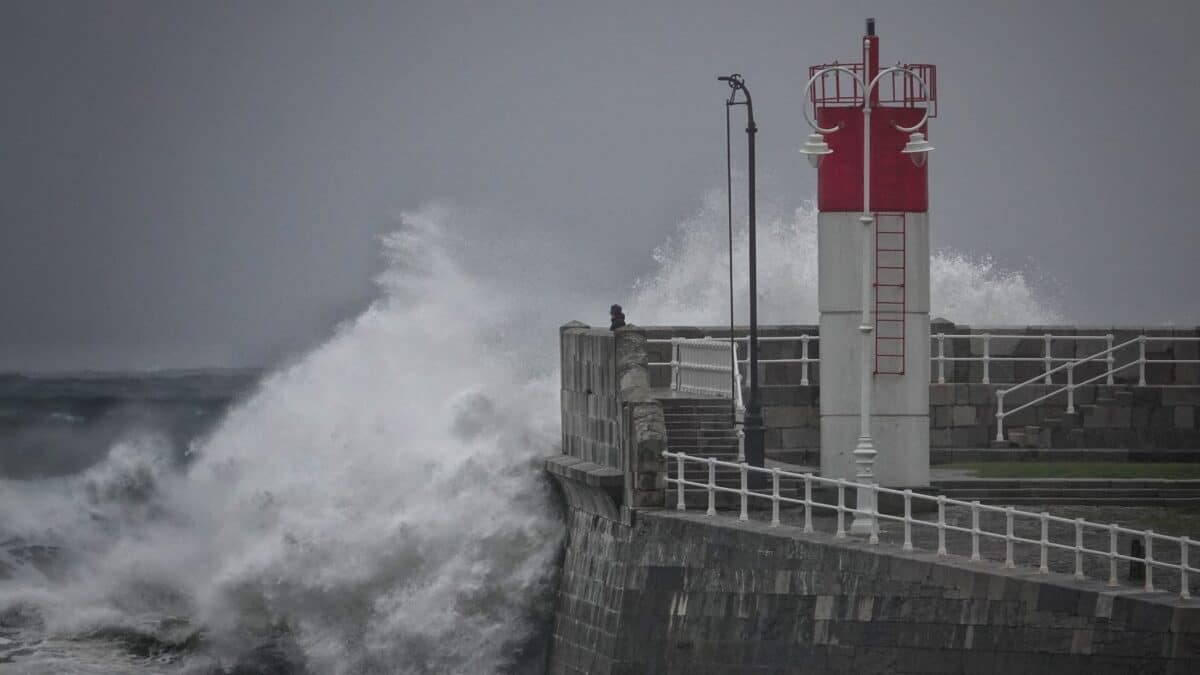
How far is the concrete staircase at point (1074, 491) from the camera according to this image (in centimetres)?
2795

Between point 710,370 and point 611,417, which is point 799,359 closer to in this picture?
point 710,370

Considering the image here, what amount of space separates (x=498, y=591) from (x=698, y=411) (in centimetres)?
339

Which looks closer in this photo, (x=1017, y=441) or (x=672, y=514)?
(x=672, y=514)

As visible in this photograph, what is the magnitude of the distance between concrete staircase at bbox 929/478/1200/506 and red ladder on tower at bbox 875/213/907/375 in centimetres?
169

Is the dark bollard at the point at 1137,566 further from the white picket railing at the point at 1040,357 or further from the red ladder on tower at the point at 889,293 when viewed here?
the white picket railing at the point at 1040,357

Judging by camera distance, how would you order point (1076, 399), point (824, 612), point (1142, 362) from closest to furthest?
point (824, 612) < point (1142, 362) < point (1076, 399)

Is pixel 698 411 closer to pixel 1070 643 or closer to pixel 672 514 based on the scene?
pixel 672 514

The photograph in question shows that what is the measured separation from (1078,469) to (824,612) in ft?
28.0

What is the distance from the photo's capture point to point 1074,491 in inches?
1109

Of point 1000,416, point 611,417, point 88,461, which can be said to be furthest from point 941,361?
point 88,461

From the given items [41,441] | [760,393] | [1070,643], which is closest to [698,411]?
[760,393]

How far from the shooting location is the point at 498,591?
96.1ft

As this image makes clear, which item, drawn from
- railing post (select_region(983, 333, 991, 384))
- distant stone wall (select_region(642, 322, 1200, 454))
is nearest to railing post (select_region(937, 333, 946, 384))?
distant stone wall (select_region(642, 322, 1200, 454))

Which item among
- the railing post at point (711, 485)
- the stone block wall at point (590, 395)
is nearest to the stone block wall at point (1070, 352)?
the stone block wall at point (590, 395)
